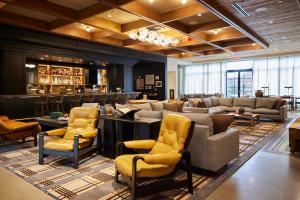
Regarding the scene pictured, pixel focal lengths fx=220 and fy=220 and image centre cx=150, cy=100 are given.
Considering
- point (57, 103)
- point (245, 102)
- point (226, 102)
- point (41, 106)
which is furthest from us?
point (226, 102)

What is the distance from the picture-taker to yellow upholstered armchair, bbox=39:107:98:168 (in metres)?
3.56

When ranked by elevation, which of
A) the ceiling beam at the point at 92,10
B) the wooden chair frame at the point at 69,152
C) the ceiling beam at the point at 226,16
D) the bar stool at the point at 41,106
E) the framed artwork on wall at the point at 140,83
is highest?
the ceiling beam at the point at 92,10

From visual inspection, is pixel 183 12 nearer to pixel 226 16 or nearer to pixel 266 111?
pixel 226 16

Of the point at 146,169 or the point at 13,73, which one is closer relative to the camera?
the point at 146,169

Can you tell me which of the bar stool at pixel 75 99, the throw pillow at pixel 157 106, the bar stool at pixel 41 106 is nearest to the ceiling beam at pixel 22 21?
the bar stool at pixel 41 106

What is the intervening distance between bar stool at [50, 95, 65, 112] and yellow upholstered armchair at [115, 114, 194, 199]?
530 cm

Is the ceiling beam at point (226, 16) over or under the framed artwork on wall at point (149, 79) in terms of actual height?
over

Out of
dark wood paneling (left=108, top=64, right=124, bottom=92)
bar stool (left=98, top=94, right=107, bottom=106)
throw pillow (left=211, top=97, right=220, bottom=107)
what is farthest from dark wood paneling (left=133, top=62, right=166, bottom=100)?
bar stool (left=98, top=94, right=107, bottom=106)

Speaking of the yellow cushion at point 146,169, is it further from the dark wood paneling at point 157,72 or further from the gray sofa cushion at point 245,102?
the dark wood paneling at point 157,72

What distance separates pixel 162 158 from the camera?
8.07 feet

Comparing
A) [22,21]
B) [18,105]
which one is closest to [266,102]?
[22,21]

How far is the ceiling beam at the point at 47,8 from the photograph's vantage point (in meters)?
4.51

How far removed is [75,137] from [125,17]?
375 centimetres

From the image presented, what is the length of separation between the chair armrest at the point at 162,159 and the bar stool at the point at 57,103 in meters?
6.10
